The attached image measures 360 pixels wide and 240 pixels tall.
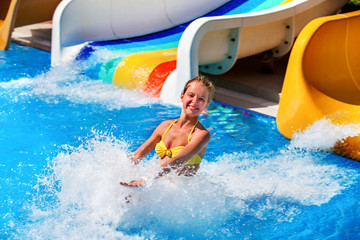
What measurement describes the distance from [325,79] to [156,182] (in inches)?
97.0

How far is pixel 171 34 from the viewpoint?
25.2ft

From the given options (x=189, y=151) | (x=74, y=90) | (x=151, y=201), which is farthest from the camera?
(x=74, y=90)

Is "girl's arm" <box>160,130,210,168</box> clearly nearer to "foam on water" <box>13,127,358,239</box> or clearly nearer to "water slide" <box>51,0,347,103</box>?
"foam on water" <box>13,127,358,239</box>

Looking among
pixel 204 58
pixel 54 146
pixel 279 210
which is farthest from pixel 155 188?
pixel 204 58

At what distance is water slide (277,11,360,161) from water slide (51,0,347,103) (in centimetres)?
113

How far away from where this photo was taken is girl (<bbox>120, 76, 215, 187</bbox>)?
3.09 meters

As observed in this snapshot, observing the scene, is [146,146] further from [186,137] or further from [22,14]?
[22,14]

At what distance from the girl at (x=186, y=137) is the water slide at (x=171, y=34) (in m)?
2.35

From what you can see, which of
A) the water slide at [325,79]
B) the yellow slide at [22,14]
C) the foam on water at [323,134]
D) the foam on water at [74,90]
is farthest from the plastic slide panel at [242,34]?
the yellow slide at [22,14]

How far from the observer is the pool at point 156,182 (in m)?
3.19

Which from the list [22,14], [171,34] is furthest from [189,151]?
[22,14]

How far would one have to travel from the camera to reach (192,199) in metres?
3.33

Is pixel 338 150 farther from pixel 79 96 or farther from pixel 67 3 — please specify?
pixel 67 3

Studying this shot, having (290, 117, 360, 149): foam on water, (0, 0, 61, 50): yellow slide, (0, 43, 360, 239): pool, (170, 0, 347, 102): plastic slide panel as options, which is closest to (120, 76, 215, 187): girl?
(0, 43, 360, 239): pool
